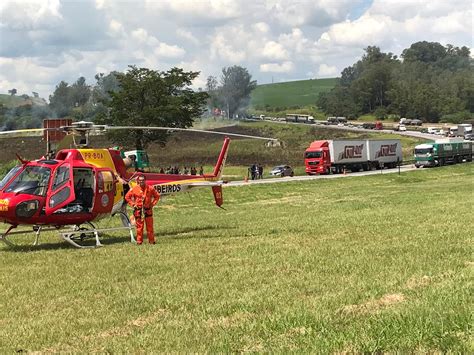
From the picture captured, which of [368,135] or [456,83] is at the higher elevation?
[456,83]

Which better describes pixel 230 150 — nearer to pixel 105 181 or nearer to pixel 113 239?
pixel 113 239

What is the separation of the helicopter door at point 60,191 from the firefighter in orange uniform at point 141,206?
135 cm

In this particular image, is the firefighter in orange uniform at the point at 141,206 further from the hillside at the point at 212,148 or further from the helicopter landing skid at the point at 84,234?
the hillside at the point at 212,148

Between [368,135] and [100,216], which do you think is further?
[368,135]

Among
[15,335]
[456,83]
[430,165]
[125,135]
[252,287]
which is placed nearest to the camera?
[15,335]

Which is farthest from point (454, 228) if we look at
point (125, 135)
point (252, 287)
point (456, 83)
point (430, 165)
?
point (456, 83)

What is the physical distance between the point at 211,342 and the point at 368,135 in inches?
4095

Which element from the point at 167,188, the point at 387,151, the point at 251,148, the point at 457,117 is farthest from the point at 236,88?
the point at 167,188

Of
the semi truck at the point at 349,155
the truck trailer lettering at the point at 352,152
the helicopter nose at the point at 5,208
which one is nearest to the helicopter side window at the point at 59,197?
the helicopter nose at the point at 5,208

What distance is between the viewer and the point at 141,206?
43.2 feet

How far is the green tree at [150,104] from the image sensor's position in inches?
1949

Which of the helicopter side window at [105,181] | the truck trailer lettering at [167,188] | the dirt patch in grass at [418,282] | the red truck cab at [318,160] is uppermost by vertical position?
the helicopter side window at [105,181]

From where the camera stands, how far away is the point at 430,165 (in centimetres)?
6053

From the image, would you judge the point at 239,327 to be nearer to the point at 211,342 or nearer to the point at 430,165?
the point at 211,342
